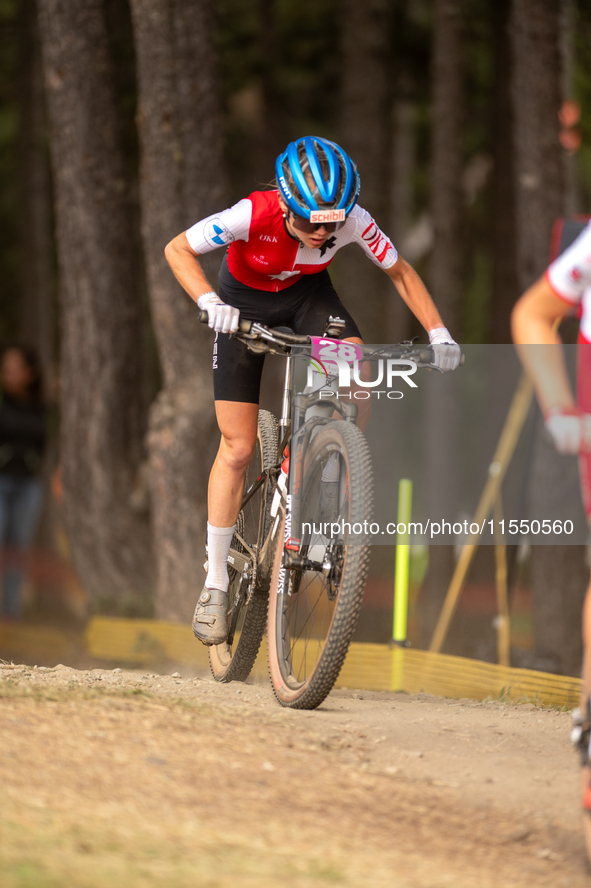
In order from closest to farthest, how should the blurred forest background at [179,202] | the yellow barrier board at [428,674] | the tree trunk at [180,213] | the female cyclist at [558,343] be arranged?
1. the female cyclist at [558,343]
2. the yellow barrier board at [428,674]
3. the tree trunk at [180,213]
4. the blurred forest background at [179,202]


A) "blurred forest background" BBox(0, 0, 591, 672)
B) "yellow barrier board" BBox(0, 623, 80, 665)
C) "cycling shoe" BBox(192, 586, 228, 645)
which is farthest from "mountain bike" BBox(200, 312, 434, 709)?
"yellow barrier board" BBox(0, 623, 80, 665)

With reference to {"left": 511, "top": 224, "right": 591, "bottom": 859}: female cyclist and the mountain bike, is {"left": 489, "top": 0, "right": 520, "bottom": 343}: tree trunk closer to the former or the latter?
the mountain bike

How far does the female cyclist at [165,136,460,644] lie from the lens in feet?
15.3

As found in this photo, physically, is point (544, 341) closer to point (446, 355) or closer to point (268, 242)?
point (446, 355)

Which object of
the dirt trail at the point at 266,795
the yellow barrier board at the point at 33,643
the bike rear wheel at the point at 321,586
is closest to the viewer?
the dirt trail at the point at 266,795

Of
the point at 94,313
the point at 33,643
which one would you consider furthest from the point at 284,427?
the point at 33,643

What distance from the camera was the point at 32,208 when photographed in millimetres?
16219

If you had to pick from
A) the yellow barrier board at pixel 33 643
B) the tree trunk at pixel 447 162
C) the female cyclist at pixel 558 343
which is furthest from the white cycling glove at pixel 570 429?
the yellow barrier board at pixel 33 643

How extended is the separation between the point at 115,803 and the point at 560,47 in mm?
8407

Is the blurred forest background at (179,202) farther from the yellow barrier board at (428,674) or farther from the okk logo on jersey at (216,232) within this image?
the okk logo on jersey at (216,232)

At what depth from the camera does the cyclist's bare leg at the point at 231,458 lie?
213 inches

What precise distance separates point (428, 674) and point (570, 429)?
465 cm

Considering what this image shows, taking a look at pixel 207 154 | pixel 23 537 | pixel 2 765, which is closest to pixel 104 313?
pixel 207 154

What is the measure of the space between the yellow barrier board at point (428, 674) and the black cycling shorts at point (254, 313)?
2012 millimetres
